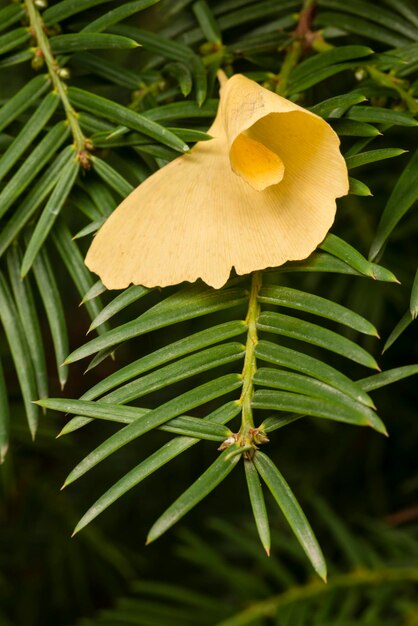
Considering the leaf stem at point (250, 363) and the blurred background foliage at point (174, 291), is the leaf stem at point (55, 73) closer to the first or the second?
the blurred background foliage at point (174, 291)

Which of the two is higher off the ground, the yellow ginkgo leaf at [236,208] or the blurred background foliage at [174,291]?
the blurred background foliage at [174,291]

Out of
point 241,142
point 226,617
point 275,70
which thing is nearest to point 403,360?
point 226,617

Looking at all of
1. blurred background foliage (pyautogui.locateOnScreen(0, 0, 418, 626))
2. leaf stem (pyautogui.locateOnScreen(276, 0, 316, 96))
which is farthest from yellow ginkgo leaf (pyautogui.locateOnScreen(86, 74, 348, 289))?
leaf stem (pyautogui.locateOnScreen(276, 0, 316, 96))

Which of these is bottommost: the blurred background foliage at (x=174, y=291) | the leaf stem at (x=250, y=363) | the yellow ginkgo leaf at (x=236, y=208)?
the leaf stem at (x=250, y=363)

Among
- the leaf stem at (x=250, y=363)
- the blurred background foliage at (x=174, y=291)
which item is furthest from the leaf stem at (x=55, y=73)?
the leaf stem at (x=250, y=363)

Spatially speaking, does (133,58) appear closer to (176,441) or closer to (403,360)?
(403,360)

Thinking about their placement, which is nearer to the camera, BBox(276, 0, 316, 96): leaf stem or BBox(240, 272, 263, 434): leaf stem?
BBox(240, 272, 263, 434): leaf stem

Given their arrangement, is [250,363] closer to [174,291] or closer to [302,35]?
[302,35]

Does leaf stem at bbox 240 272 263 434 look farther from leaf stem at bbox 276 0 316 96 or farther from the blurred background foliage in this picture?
leaf stem at bbox 276 0 316 96
